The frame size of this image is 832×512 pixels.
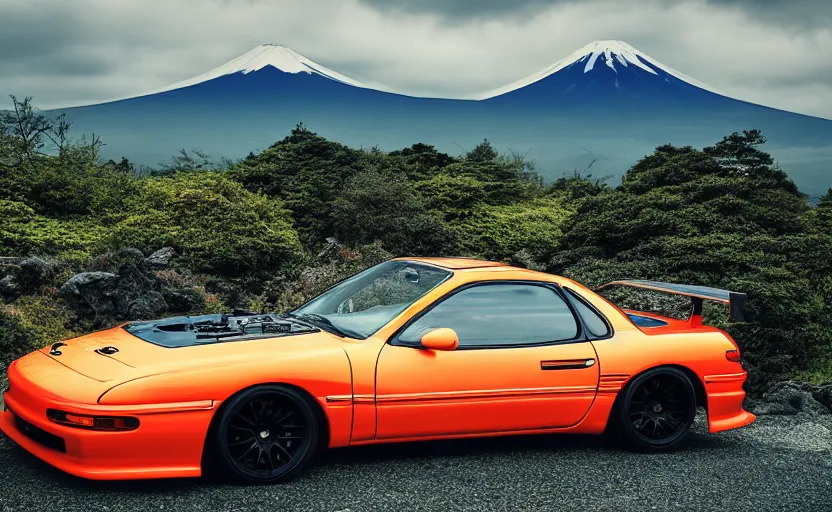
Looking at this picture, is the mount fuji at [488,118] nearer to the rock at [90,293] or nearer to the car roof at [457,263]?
the rock at [90,293]

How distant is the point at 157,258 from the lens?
12281 mm

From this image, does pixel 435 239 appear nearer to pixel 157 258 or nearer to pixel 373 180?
pixel 373 180

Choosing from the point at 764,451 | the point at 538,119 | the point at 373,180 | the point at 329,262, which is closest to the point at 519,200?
the point at 373,180

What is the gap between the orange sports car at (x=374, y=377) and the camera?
4398mm

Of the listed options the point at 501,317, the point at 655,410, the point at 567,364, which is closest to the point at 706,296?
the point at 655,410

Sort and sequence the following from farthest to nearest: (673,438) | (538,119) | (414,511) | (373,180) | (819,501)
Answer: (538,119)
(373,180)
(673,438)
(819,501)
(414,511)

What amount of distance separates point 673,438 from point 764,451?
77 centimetres

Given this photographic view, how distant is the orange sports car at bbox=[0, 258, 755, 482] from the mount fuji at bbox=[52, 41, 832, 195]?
6876cm

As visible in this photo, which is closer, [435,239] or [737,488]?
[737,488]

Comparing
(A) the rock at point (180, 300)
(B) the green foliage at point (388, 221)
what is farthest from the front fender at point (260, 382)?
(B) the green foliage at point (388, 221)

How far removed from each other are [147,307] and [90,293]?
0.75 meters

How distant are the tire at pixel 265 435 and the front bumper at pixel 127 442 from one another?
119 mm

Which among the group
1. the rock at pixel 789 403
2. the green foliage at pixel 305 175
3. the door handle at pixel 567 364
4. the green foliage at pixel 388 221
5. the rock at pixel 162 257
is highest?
the green foliage at pixel 305 175

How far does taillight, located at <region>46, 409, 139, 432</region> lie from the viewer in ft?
14.0
